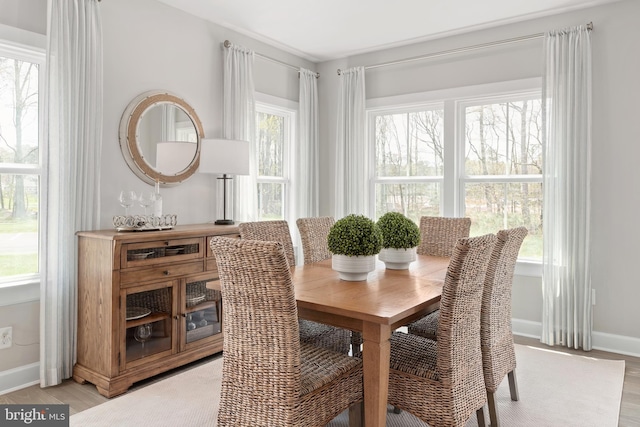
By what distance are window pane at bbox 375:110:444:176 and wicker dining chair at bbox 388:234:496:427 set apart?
2.63 meters

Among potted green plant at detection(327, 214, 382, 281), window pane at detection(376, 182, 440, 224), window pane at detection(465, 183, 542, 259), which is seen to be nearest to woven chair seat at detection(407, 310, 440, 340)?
potted green plant at detection(327, 214, 382, 281)

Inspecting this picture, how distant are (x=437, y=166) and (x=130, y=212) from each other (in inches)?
114

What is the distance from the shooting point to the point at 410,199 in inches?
187

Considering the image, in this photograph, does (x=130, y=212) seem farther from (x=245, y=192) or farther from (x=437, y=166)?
(x=437, y=166)

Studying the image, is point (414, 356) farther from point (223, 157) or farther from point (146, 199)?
point (146, 199)

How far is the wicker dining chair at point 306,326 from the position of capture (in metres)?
2.58

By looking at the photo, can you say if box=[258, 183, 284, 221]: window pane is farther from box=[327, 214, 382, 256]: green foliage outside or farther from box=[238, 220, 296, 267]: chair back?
box=[327, 214, 382, 256]: green foliage outside

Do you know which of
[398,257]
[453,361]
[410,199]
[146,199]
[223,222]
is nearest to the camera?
[453,361]

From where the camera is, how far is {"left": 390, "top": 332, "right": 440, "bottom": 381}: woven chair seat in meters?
1.98

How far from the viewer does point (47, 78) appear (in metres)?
2.85

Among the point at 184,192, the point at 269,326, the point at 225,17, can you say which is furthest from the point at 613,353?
the point at 225,17

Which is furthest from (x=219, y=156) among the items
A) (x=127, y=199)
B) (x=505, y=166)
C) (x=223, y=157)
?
(x=505, y=166)

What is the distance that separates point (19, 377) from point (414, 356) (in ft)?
8.20

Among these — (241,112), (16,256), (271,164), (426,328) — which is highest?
(241,112)
